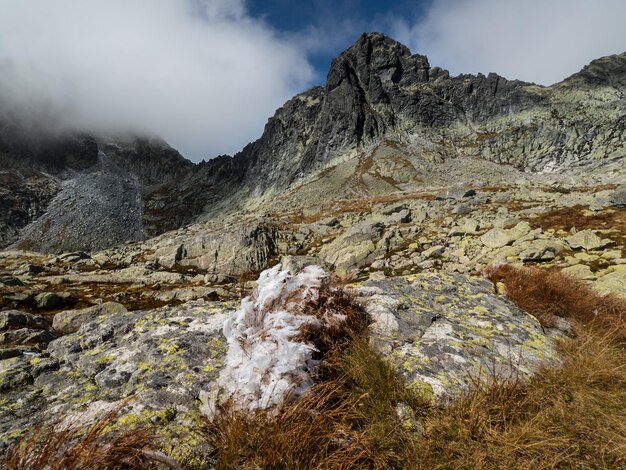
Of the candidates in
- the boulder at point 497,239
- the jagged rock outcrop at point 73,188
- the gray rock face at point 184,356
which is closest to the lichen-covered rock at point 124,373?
the gray rock face at point 184,356

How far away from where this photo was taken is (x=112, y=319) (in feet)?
14.2

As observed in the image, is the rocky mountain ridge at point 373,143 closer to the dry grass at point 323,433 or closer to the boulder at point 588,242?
the boulder at point 588,242

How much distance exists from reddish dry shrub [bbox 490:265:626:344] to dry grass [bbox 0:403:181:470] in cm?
578

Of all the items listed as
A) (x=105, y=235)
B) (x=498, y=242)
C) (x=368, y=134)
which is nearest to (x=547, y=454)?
(x=498, y=242)

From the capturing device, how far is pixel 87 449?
1932mm

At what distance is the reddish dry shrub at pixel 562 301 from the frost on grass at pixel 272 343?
3933mm

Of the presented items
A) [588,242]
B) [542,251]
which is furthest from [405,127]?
[542,251]

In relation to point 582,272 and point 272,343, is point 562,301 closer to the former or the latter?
point 272,343

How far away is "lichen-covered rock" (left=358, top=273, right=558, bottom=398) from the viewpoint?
3.25 meters

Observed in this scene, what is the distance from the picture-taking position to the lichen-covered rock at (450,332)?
3246 mm

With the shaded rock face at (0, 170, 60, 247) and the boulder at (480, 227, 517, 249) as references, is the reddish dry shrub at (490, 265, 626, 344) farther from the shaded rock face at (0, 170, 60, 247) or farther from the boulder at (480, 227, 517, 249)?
the shaded rock face at (0, 170, 60, 247)

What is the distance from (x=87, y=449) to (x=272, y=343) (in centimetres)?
156

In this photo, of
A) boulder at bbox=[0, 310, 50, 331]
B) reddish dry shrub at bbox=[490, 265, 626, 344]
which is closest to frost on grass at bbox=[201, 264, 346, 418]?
reddish dry shrub at bbox=[490, 265, 626, 344]

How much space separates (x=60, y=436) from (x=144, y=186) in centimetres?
15007
